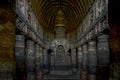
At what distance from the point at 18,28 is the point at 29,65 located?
18.6 ft

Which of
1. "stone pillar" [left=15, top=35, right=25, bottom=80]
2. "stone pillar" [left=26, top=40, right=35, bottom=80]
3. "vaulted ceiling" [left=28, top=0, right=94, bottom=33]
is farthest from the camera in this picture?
"vaulted ceiling" [left=28, top=0, right=94, bottom=33]

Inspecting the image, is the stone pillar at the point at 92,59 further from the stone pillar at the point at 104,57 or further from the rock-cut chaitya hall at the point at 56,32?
the stone pillar at the point at 104,57

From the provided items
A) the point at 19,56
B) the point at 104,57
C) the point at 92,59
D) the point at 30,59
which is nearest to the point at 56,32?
the point at 30,59

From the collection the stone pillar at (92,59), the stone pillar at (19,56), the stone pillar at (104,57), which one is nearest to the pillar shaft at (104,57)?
the stone pillar at (104,57)

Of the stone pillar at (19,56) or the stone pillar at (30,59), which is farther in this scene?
the stone pillar at (30,59)

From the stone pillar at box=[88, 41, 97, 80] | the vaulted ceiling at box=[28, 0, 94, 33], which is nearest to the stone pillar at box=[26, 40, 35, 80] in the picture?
the stone pillar at box=[88, 41, 97, 80]

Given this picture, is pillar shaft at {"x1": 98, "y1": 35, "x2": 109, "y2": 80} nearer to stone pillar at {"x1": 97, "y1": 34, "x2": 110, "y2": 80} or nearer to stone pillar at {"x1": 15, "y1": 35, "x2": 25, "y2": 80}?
stone pillar at {"x1": 97, "y1": 34, "x2": 110, "y2": 80}

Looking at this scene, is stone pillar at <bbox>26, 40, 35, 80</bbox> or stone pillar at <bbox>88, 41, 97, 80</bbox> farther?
stone pillar at <bbox>88, 41, 97, 80</bbox>

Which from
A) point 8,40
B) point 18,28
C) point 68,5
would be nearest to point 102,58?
point 18,28

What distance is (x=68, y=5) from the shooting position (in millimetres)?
28656

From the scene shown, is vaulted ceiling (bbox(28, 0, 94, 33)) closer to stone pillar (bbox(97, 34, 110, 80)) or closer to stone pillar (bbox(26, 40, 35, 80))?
stone pillar (bbox(26, 40, 35, 80))

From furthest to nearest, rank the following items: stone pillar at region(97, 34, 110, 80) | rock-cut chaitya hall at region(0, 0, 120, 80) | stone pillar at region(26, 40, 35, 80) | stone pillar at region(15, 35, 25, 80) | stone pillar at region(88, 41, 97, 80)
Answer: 1. stone pillar at region(88, 41, 97, 80)
2. stone pillar at region(26, 40, 35, 80)
3. stone pillar at region(97, 34, 110, 80)
4. stone pillar at region(15, 35, 25, 80)
5. rock-cut chaitya hall at region(0, 0, 120, 80)

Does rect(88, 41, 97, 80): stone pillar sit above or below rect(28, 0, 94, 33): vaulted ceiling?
below

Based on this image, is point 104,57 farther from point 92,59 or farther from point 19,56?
point 19,56
